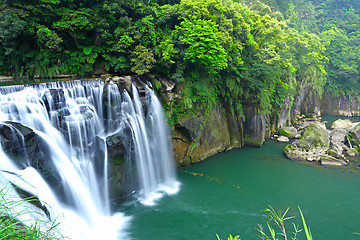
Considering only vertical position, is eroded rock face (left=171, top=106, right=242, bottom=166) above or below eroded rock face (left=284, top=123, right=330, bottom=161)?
above

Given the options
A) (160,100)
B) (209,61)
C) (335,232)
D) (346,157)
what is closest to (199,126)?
(160,100)

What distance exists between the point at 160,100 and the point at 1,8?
26.0 ft

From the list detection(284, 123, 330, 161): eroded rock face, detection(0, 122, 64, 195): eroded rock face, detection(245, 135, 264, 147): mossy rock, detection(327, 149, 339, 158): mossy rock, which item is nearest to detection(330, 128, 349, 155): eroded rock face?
detection(284, 123, 330, 161): eroded rock face

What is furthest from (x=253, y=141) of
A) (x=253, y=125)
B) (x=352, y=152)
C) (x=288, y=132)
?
(x=352, y=152)

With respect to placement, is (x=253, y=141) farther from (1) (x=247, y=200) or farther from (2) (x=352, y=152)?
(1) (x=247, y=200)

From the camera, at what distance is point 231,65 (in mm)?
13352

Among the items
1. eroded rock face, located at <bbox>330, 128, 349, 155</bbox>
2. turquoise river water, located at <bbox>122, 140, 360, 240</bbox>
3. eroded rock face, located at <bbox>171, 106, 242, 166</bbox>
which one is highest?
eroded rock face, located at <bbox>171, 106, 242, 166</bbox>

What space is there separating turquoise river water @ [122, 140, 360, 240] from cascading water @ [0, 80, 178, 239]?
1.11 metres

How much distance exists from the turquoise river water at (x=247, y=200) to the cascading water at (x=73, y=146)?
3.65 feet

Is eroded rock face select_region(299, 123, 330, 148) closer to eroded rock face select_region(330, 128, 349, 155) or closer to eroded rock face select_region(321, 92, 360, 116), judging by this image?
eroded rock face select_region(330, 128, 349, 155)

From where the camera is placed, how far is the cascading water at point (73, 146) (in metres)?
6.46

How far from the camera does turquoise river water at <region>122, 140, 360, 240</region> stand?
8.11 m

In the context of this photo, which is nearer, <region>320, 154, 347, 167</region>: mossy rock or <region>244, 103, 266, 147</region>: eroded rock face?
<region>320, 154, 347, 167</region>: mossy rock

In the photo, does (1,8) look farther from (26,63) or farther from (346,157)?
(346,157)
